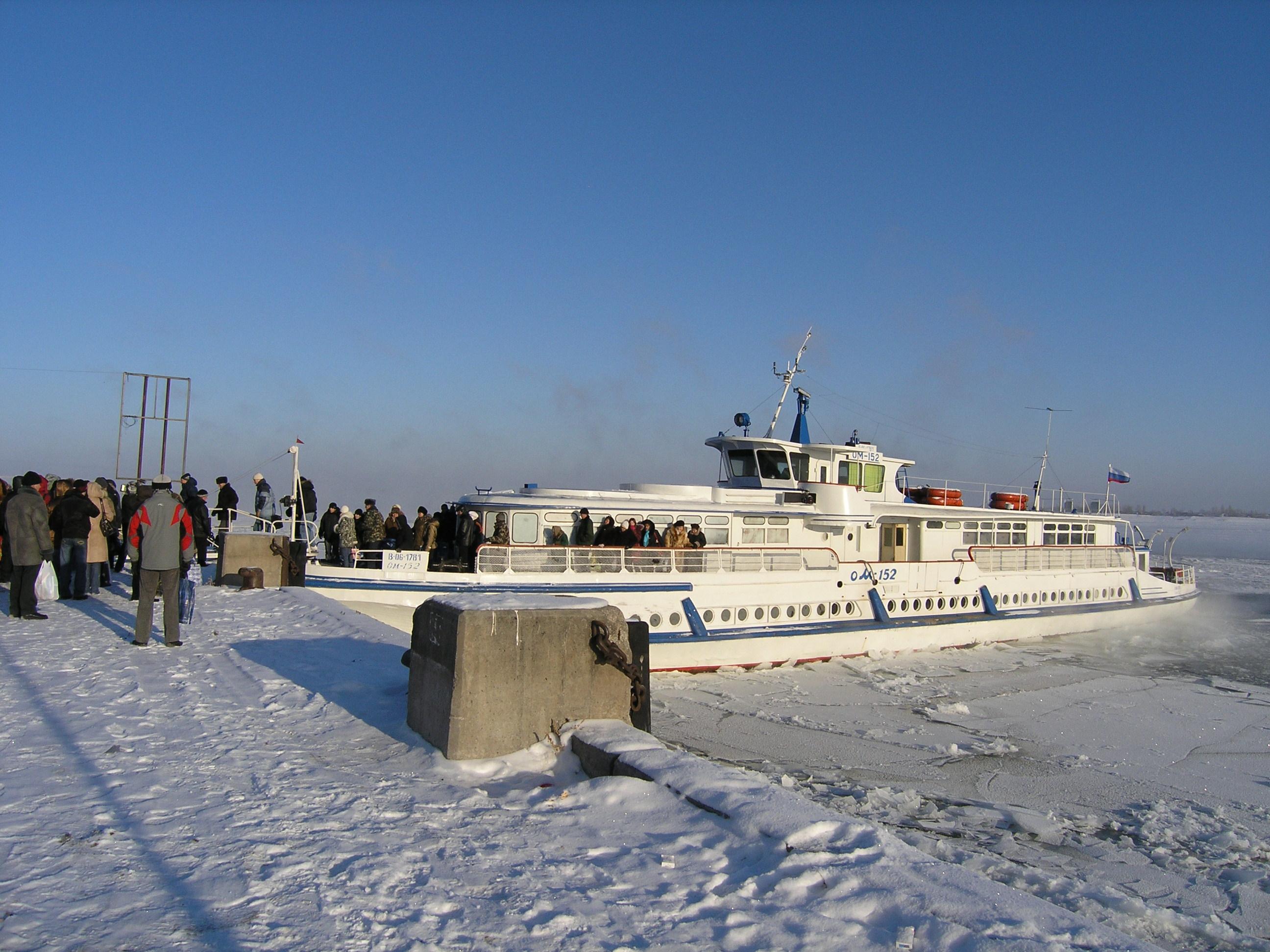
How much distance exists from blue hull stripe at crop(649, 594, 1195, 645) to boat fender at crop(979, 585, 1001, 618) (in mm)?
64

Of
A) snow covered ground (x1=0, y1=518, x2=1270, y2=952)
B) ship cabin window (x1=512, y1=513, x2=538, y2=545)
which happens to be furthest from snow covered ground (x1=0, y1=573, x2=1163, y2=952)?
ship cabin window (x1=512, y1=513, x2=538, y2=545)

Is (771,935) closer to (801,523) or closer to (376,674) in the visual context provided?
(376,674)

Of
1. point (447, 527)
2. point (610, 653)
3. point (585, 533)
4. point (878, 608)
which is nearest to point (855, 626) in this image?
point (878, 608)

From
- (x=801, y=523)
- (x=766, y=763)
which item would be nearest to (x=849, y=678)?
(x=801, y=523)

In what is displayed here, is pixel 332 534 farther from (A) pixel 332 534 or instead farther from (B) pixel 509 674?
(B) pixel 509 674

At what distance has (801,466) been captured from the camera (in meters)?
20.3

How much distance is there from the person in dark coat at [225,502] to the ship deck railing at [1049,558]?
1642 cm

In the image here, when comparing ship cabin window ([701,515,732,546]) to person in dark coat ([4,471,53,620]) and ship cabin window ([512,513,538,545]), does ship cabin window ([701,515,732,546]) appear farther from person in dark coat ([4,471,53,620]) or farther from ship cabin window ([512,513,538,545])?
person in dark coat ([4,471,53,620])

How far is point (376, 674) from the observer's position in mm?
7832

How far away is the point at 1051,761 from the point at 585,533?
894cm

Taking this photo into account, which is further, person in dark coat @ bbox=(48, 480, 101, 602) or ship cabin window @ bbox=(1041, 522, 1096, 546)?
ship cabin window @ bbox=(1041, 522, 1096, 546)

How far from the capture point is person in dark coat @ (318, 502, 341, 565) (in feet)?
50.8

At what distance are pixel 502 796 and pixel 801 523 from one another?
48.8 feet

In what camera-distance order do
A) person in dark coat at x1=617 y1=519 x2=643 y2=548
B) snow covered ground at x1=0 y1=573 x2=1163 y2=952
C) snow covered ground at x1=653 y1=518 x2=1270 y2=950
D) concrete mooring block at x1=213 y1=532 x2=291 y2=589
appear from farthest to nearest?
person in dark coat at x1=617 y1=519 x2=643 y2=548
concrete mooring block at x1=213 y1=532 x2=291 y2=589
snow covered ground at x1=653 y1=518 x2=1270 y2=950
snow covered ground at x1=0 y1=573 x2=1163 y2=952
